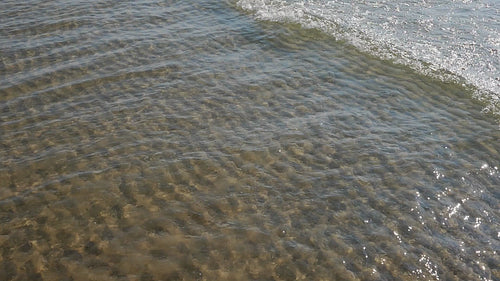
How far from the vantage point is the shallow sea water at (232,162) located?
744cm

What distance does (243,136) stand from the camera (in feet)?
34.2

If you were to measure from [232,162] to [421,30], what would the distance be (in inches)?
369

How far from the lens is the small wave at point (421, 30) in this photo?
1312 centimetres

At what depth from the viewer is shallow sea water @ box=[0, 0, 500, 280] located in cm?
744

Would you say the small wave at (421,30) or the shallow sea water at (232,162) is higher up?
the small wave at (421,30)

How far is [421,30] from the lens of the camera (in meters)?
15.2

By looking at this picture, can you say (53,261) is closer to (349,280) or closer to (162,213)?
(162,213)

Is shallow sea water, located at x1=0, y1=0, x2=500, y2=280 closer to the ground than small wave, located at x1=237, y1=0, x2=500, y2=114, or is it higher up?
closer to the ground

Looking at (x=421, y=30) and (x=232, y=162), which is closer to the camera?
(x=232, y=162)

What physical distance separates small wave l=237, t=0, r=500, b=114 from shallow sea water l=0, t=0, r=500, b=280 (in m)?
0.60

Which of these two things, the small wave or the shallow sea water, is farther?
the small wave

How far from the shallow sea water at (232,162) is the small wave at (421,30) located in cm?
60

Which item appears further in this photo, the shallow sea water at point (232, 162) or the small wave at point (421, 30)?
the small wave at point (421, 30)

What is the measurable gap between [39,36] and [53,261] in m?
9.76
